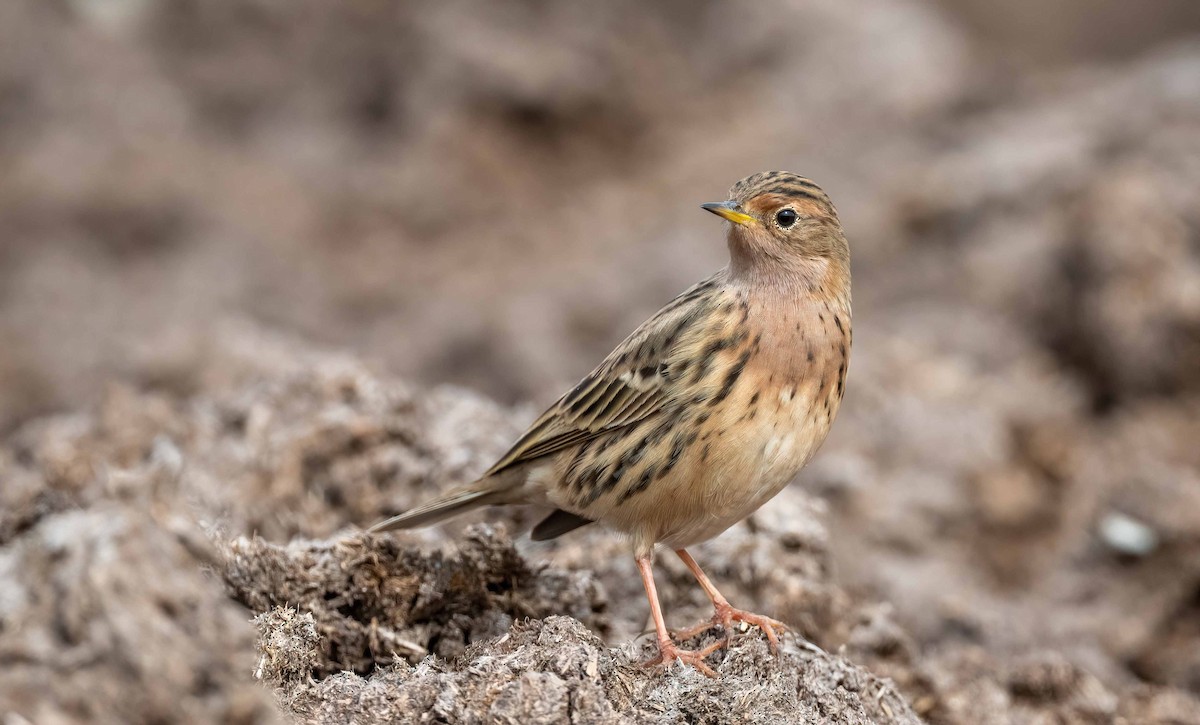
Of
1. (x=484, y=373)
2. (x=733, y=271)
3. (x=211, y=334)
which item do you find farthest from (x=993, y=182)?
(x=211, y=334)

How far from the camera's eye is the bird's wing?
4.61 m

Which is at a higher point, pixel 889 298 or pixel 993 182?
pixel 993 182

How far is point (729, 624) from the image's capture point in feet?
14.0

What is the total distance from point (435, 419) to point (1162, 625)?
378 cm

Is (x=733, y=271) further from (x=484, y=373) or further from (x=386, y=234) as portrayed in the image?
(x=386, y=234)

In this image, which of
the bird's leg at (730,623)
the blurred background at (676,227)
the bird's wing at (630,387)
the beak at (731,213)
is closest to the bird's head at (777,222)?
the beak at (731,213)

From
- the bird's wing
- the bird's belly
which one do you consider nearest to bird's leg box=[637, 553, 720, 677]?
the bird's belly

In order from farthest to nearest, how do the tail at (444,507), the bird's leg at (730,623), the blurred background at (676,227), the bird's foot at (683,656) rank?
the blurred background at (676,227), the tail at (444,507), the bird's leg at (730,623), the bird's foot at (683,656)

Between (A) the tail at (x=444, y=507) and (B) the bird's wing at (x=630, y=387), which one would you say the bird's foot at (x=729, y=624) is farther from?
(A) the tail at (x=444, y=507)

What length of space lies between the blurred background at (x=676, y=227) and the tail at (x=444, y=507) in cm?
230

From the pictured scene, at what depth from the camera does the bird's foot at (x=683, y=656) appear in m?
3.90

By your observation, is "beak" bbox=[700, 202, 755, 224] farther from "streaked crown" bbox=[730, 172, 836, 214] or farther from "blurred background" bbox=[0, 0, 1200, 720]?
"blurred background" bbox=[0, 0, 1200, 720]

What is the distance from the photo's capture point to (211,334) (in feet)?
27.3

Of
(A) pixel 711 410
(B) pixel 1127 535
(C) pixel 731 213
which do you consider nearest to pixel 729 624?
→ (A) pixel 711 410
